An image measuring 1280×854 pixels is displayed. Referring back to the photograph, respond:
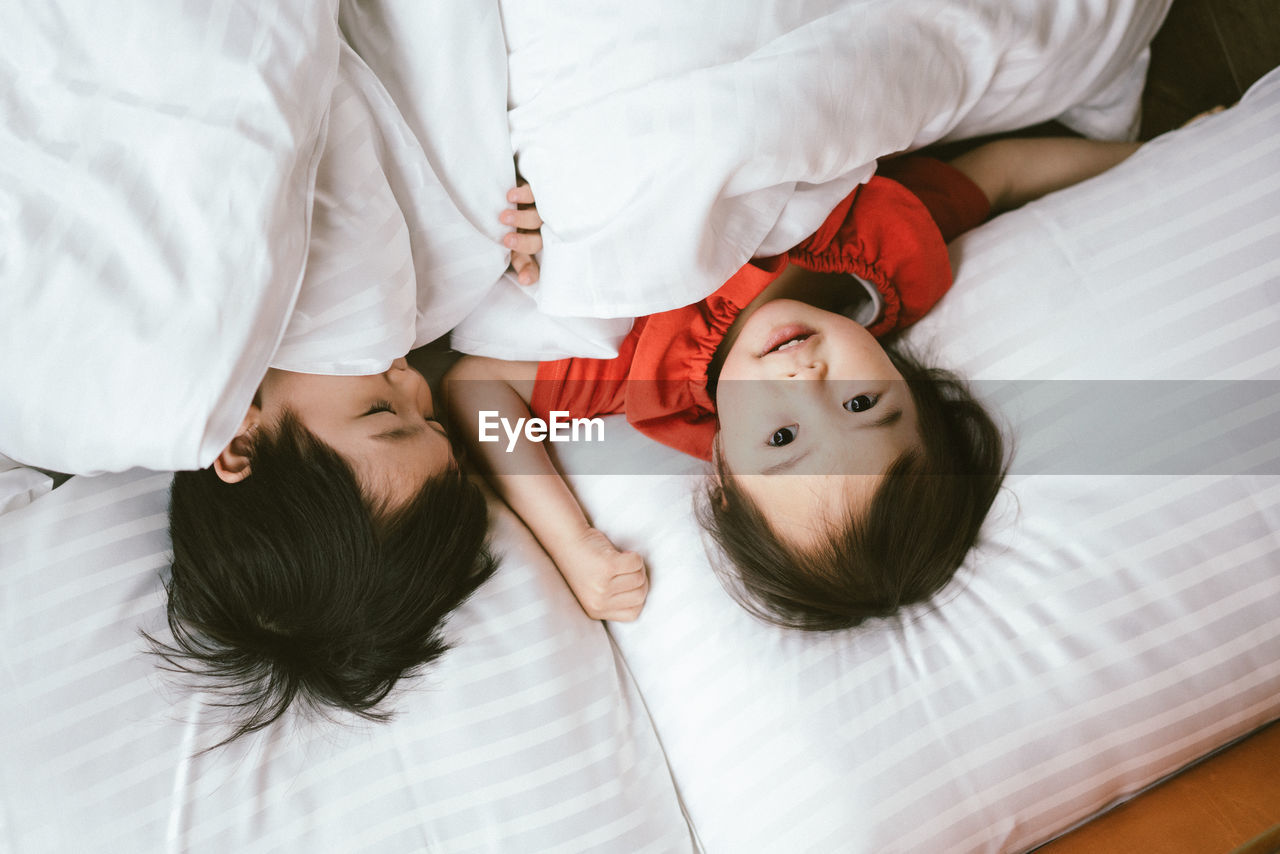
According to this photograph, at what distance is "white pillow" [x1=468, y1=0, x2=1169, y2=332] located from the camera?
2.30 feet

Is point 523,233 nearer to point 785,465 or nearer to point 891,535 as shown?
point 785,465

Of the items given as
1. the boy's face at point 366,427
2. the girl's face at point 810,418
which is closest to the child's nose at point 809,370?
the girl's face at point 810,418

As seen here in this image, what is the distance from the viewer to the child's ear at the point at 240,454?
72 cm

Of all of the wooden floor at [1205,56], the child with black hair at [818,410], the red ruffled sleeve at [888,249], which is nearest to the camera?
the child with black hair at [818,410]

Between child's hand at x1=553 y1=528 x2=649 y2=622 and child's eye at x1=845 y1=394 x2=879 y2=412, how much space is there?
0.27 meters

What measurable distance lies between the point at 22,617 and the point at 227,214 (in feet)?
1.31

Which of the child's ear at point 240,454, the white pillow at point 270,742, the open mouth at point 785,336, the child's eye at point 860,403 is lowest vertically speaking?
the white pillow at point 270,742

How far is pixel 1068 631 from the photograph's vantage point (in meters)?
0.71

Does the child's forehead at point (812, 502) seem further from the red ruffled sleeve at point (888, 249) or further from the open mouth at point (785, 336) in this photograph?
the red ruffled sleeve at point (888, 249)

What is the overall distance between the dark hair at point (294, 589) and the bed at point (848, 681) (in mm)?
30

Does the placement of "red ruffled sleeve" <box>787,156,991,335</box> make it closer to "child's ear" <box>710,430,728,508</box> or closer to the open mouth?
the open mouth

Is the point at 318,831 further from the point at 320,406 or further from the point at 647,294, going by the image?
the point at 647,294

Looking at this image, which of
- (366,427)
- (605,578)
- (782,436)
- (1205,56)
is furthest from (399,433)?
(1205,56)

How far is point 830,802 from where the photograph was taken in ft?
2.28
